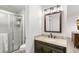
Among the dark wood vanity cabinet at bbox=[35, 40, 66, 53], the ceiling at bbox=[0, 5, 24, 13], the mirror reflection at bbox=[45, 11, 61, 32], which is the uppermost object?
the ceiling at bbox=[0, 5, 24, 13]

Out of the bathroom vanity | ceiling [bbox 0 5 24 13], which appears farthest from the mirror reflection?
ceiling [bbox 0 5 24 13]

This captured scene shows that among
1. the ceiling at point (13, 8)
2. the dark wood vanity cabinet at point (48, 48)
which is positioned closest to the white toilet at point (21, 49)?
the dark wood vanity cabinet at point (48, 48)

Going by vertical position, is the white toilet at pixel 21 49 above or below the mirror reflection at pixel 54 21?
below

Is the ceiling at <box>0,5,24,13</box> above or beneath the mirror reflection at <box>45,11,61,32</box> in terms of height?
above

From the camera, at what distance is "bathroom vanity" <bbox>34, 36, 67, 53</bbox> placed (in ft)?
2.58

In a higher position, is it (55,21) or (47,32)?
(55,21)

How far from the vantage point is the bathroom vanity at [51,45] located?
0.79m

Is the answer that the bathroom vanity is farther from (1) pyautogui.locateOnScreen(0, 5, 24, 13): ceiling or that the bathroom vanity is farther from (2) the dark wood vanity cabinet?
(1) pyautogui.locateOnScreen(0, 5, 24, 13): ceiling

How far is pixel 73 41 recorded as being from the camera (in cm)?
64

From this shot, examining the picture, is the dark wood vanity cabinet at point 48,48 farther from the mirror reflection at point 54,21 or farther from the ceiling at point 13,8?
the ceiling at point 13,8
